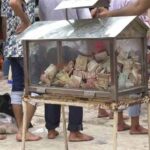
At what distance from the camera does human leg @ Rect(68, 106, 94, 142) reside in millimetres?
4727

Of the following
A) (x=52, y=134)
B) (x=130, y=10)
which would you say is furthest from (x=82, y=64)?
(x=52, y=134)

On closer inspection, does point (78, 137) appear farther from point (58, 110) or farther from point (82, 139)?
point (58, 110)

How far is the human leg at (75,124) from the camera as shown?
4.73 m

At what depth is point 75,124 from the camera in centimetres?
475

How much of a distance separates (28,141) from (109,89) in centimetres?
168

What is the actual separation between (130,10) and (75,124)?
4.58 ft

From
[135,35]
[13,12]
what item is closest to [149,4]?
[135,35]

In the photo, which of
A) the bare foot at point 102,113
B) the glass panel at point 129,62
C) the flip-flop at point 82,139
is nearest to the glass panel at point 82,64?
the glass panel at point 129,62

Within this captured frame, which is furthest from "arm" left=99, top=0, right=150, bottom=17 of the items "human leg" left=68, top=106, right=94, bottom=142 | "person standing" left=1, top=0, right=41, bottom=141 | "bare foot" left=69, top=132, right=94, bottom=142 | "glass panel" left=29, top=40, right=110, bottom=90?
"bare foot" left=69, top=132, right=94, bottom=142

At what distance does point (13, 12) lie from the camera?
15.6 ft

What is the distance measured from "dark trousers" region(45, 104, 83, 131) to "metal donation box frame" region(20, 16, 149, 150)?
0.91 metres

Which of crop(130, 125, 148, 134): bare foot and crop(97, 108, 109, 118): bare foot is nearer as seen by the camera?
crop(130, 125, 148, 134): bare foot

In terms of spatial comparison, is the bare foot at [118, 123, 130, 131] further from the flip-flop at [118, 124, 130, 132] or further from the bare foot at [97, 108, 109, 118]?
the bare foot at [97, 108, 109, 118]

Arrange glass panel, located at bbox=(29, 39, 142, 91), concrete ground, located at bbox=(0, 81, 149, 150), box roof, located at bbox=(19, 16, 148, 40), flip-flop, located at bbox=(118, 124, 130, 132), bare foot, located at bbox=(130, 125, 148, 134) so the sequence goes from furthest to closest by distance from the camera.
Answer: flip-flop, located at bbox=(118, 124, 130, 132), bare foot, located at bbox=(130, 125, 148, 134), concrete ground, located at bbox=(0, 81, 149, 150), glass panel, located at bbox=(29, 39, 142, 91), box roof, located at bbox=(19, 16, 148, 40)
